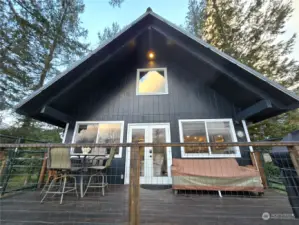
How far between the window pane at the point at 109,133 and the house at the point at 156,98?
0.12 ft

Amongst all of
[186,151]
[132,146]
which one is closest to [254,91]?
[186,151]

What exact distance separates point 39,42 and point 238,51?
399 inches

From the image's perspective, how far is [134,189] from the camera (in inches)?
61.7

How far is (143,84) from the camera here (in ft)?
18.3

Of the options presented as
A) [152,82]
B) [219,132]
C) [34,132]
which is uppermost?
[152,82]

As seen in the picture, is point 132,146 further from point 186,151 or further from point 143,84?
point 143,84

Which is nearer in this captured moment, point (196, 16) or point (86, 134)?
point (86, 134)

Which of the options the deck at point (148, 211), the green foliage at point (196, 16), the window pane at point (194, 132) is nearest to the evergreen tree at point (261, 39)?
the green foliage at point (196, 16)

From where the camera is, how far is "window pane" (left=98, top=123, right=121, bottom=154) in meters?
4.92

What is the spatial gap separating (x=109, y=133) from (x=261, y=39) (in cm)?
936

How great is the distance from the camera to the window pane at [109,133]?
4.92 meters

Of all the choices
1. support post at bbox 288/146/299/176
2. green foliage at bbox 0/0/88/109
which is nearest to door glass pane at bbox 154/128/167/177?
support post at bbox 288/146/299/176

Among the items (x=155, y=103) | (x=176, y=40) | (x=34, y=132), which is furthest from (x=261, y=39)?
(x=34, y=132)

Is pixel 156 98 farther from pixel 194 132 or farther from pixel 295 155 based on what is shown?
pixel 295 155
